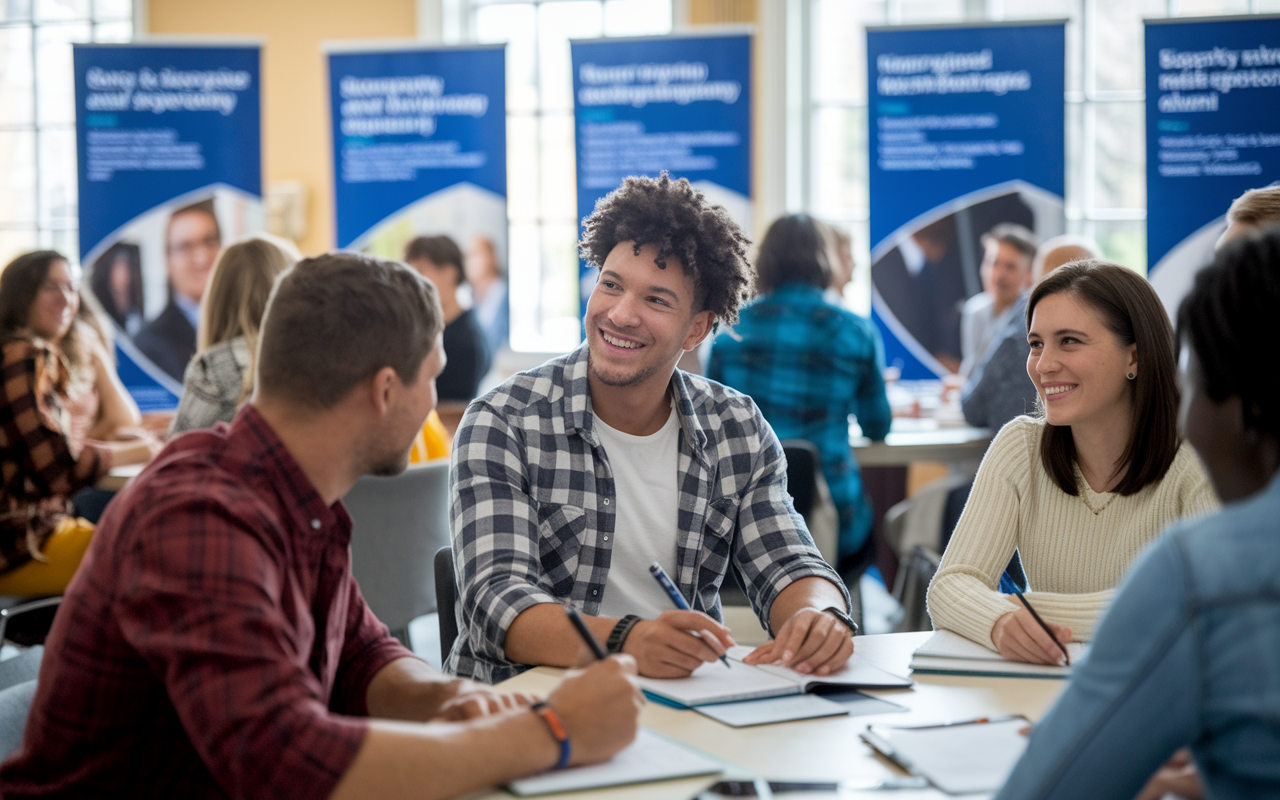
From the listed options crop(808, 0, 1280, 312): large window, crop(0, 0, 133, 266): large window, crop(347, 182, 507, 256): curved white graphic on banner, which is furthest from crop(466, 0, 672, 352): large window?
crop(0, 0, 133, 266): large window

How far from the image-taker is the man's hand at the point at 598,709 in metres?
1.14

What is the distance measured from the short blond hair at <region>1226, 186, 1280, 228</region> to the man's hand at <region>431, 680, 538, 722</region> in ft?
5.92

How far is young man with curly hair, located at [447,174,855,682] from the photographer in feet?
5.79

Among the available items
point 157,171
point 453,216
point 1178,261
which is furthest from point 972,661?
point 157,171

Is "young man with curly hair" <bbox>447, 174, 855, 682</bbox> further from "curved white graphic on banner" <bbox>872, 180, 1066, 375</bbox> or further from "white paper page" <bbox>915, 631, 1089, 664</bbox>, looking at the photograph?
"curved white graphic on banner" <bbox>872, 180, 1066, 375</bbox>

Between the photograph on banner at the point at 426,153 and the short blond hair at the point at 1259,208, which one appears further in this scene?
the photograph on banner at the point at 426,153

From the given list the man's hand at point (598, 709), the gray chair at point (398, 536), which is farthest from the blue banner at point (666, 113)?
the man's hand at point (598, 709)

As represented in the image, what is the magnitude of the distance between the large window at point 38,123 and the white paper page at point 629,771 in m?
6.73

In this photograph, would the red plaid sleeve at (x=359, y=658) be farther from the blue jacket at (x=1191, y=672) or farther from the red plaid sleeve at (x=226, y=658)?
the blue jacket at (x=1191, y=672)

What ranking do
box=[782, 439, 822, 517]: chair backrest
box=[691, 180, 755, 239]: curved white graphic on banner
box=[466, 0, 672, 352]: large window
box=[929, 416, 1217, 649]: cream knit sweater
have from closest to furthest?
box=[929, 416, 1217, 649]: cream knit sweater, box=[782, 439, 822, 517]: chair backrest, box=[691, 180, 755, 239]: curved white graphic on banner, box=[466, 0, 672, 352]: large window

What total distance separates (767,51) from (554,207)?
149 centimetres

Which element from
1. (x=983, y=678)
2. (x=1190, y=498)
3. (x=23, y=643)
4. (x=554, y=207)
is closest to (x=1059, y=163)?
(x=554, y=207)

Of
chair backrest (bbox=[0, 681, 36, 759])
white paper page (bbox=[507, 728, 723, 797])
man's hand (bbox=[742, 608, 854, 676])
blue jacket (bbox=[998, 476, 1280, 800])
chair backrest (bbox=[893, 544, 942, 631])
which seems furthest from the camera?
chair backrest (bbox=[893, 544, 942, 631])

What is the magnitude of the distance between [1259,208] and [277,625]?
2114 millimetres
